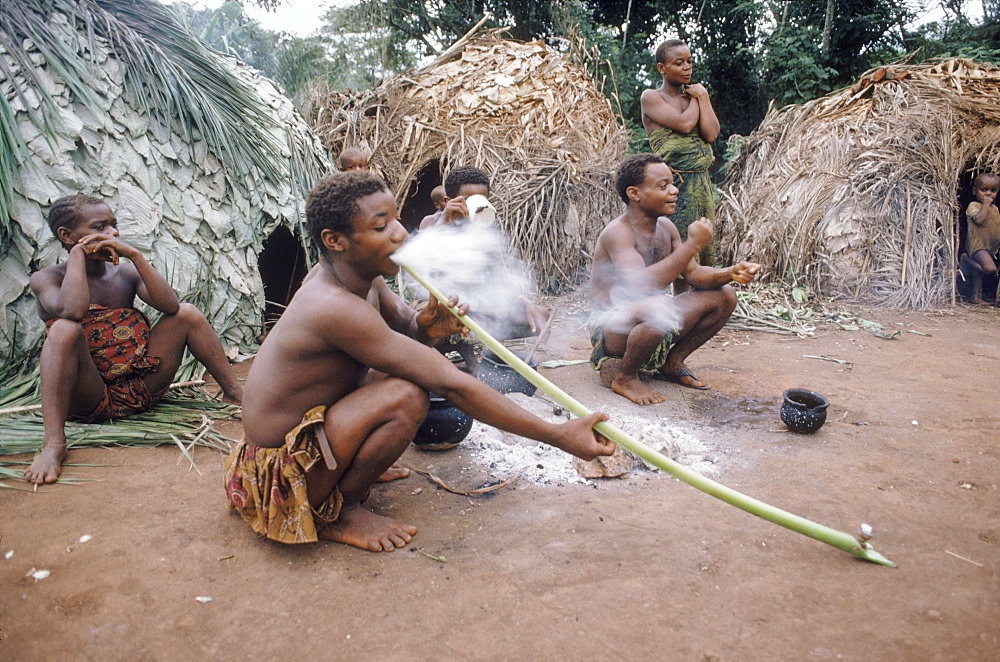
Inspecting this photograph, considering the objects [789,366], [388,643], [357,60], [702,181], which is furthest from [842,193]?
[357,60]

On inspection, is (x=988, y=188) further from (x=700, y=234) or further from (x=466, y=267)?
(x=466, y=267)

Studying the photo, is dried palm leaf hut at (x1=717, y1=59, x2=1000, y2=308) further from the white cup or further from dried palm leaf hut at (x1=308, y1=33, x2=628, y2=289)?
the white cup

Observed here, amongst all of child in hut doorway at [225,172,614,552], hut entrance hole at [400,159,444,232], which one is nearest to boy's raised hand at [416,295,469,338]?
child in hut doorway at [225,172,614,552]

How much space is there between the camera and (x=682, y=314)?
3361 millimetres

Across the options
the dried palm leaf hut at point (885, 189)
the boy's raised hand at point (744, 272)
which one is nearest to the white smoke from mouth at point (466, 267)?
the boy's raised hand at point (744, 272)

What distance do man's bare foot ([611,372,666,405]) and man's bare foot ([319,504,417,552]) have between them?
65.6 inches

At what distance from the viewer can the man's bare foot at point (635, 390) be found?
3.24m

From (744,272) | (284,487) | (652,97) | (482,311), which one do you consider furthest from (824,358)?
(284,487)

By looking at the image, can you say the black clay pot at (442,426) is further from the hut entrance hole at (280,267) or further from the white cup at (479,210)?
the hut entrance hole at (280,267)

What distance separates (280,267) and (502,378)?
11.6ft

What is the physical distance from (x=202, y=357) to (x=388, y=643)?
2.00 m

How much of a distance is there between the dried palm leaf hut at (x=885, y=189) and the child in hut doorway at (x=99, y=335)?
5.37 metres

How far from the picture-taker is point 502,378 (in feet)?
9.57

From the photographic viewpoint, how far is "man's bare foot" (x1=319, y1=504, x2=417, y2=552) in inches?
74.0
